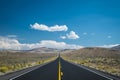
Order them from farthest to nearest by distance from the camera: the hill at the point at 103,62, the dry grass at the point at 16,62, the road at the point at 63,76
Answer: the hill at the point at 103,62
the dry grass at the point at 16,62
the road at the point at 63,76

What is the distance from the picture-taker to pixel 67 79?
16.1 m

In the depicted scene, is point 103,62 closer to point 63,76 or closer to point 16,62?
point 16,62

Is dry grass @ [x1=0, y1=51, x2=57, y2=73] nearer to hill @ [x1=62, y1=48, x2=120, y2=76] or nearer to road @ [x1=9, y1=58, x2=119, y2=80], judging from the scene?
road @ [x1=9, y1=58, x2=119, y2=80]

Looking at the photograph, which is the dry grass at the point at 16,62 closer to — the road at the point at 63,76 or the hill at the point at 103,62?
the road at the point at 63,76

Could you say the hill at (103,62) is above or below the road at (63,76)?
above

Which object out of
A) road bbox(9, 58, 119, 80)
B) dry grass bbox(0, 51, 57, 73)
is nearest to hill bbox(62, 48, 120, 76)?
road bbox(9, 58, 119, 80)

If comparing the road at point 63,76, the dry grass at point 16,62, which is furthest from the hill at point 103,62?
the dry grass at point 16,62

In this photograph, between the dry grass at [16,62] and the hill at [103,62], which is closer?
the dry grass at [16,62]

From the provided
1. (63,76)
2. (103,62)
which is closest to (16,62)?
(103,62)

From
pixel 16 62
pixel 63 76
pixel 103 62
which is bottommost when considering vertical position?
pixel 63 76

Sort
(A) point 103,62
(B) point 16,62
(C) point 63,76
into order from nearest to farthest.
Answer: (C) point 63,76 < (A) point 103,62 < (B) point 16,62

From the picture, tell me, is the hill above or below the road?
above

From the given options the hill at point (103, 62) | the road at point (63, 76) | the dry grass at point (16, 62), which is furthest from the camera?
the hill at point (103, 62)

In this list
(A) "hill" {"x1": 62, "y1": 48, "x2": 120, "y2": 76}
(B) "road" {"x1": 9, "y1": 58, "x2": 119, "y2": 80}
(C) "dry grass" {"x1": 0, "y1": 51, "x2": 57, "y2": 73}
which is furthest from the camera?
(A) "hill" {"x1": 62, "y1": 48, "x2": 120, "y2": 76}
